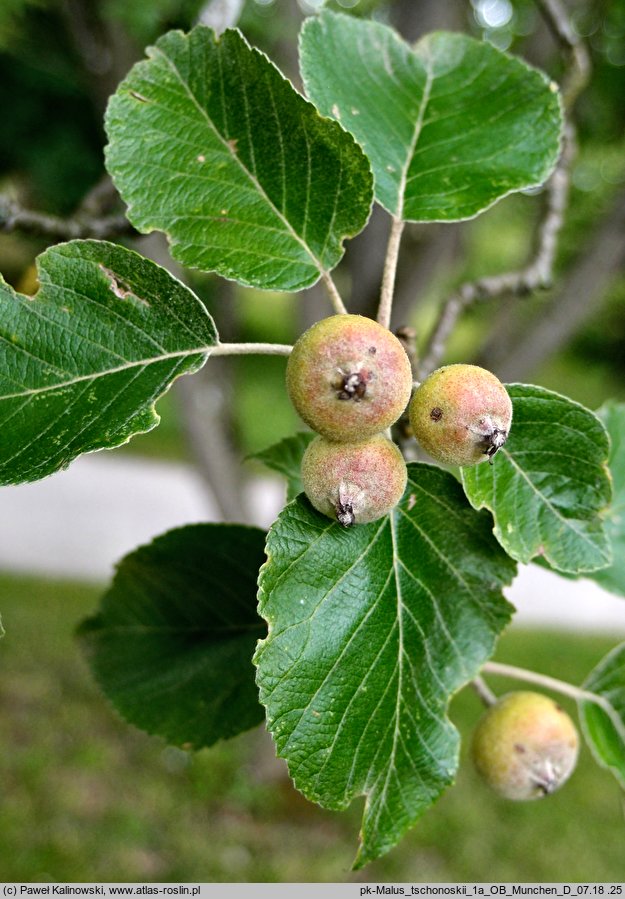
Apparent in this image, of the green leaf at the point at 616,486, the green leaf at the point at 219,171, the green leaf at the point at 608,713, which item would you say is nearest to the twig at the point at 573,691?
the green leaf at the point at 608,713

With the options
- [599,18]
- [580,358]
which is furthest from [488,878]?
[580,358]

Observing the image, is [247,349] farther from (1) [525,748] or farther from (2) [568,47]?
(2) [568,47]

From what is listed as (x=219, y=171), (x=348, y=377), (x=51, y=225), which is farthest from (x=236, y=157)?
(x=51, y=225)

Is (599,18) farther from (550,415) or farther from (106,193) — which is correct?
(550,415)

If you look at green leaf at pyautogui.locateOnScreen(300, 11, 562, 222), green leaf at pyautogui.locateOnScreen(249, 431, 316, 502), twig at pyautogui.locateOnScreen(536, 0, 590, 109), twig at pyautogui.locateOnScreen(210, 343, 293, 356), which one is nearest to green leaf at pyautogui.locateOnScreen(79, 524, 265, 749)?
green leaf at pyautogui.locateOnScreen(249, 431, 316, 502)

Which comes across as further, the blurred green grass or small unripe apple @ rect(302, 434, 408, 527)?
the blurred green grass

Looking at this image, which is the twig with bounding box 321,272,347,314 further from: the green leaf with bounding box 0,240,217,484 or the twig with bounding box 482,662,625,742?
the twig with bounding box 482,662,625,742

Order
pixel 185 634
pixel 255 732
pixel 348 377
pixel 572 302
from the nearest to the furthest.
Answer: pixel 348 377 → pixel 185 634 → pixel 572 302 → pixel 255 732
